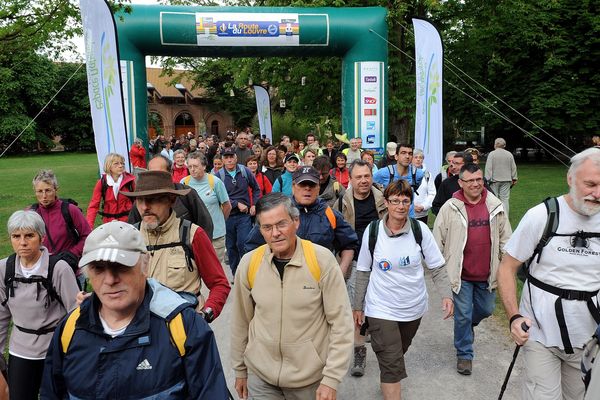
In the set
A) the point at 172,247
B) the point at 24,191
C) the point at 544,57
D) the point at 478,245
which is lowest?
the point at 24,191

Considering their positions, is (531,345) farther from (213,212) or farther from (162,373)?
(213,212)

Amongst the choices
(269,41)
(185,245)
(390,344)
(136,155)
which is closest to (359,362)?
Answer: (390,344)

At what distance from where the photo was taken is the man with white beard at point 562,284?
116 inches

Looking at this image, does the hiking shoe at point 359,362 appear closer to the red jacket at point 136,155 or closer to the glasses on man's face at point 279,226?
the glasses on man's face at point 279,226

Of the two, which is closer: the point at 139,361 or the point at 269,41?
the point at 139,361

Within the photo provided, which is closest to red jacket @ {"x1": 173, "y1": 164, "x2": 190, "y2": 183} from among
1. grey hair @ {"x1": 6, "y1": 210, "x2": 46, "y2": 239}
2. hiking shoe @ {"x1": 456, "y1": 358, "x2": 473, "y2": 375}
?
grey hair @ {"x1": 6, "y1": 210, "x2": 46, "y2": 239}

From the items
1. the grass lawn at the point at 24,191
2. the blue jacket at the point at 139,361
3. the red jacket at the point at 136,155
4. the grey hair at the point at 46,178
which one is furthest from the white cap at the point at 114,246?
the red jacket at the point at 136,155

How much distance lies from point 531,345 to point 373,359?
2121mm

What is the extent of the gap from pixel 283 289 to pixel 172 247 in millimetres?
823

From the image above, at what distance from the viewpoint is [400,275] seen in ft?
12.8

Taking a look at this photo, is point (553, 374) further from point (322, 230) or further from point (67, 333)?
point (67, 333)

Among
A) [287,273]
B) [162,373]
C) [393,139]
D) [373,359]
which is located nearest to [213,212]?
[373,359]

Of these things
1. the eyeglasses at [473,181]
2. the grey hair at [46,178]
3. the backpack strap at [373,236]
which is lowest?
the backpack strap at [373,236]

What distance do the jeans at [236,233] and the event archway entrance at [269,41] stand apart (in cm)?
711
